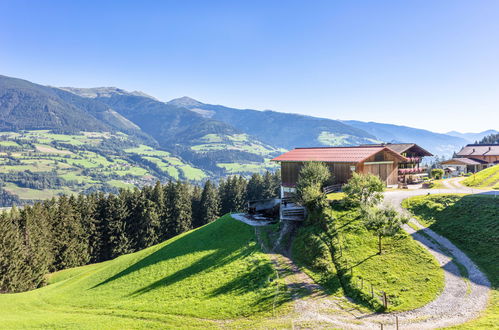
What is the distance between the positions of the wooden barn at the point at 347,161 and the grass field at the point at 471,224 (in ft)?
32.7

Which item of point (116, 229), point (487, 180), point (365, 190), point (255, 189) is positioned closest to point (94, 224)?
point (116, 229)

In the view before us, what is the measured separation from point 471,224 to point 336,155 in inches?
911

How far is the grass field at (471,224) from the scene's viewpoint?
21672 mm

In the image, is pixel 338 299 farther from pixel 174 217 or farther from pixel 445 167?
pixel 445 167

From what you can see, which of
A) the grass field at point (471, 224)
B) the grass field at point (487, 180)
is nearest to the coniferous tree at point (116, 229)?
Result: the grass field at point (471, 224)

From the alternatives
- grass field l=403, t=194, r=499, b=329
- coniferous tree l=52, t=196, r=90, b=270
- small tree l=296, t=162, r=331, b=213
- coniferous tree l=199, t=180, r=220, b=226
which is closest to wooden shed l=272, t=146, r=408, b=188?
small tree l=296, t=162, r=331, b=213

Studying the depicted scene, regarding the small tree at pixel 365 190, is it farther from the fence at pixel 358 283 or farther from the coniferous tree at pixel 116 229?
the coniferous tree at pixel 116 229

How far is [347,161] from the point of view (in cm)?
4591

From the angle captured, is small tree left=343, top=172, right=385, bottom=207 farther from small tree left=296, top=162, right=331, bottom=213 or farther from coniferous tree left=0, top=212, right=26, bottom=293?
coniferous tree left=0, top=212, right=26, bottom=293

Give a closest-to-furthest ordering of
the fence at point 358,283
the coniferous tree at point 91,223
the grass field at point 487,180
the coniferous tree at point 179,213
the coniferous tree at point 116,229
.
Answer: the fence at point 358,283, the grass field at point 487,180, the coniferous tree at point 91,223, the coniferous tree at point 116,229, the coniferous tree at point 179,213

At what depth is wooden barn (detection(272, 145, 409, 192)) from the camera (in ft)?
154

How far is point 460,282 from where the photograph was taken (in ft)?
73.6

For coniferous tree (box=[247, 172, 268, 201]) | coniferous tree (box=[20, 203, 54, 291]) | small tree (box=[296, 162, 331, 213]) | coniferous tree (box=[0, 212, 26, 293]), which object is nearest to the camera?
small tree (box=[296, 162, 331, 213])

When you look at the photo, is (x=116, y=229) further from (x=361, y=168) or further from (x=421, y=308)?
(x=421, y=308)
